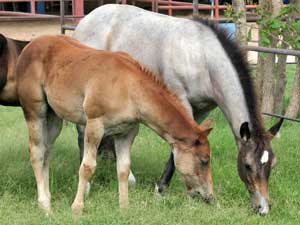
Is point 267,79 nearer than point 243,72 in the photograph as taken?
No

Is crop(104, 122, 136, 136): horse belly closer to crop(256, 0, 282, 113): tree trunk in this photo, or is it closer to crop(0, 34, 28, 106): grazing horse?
crop(0, 34, 28, 106): grazing horse

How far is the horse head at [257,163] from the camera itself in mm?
5922

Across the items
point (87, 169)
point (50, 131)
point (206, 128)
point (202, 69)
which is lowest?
point (87, 169)

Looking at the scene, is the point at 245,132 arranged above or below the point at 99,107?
below

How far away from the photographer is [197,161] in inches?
221

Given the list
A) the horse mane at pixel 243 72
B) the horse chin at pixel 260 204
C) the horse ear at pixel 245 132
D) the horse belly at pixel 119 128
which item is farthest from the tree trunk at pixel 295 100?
the horse belly at pixel 119 128

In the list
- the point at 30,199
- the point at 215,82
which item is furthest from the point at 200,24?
the point at 30,199

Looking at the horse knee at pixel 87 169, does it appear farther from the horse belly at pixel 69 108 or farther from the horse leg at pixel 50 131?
the horse leg at pixel 50 131

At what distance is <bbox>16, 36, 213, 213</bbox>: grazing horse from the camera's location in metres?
5.66

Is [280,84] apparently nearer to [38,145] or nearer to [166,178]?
[166,178]

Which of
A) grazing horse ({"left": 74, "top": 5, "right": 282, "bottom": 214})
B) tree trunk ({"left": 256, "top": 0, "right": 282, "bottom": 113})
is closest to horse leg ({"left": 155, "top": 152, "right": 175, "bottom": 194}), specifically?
grazing horse ({"left": 74, "top": 5, "right": 282, "bottom": 214})

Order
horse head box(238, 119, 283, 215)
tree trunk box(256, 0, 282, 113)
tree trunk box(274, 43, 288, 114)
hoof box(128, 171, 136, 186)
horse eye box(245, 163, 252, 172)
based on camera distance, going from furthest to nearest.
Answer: tree trunk box(274, 43, 288, 114) < tree trunk box(256, 0, 282, 113) < hoof box(128, 171, 136, 186) < horse eye box(245, 163, 252, 172) < horse head box(238, 119, 283, 215)

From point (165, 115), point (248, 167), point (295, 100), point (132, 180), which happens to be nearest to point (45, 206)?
point (132, 180)

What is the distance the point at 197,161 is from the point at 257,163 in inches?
26.2
